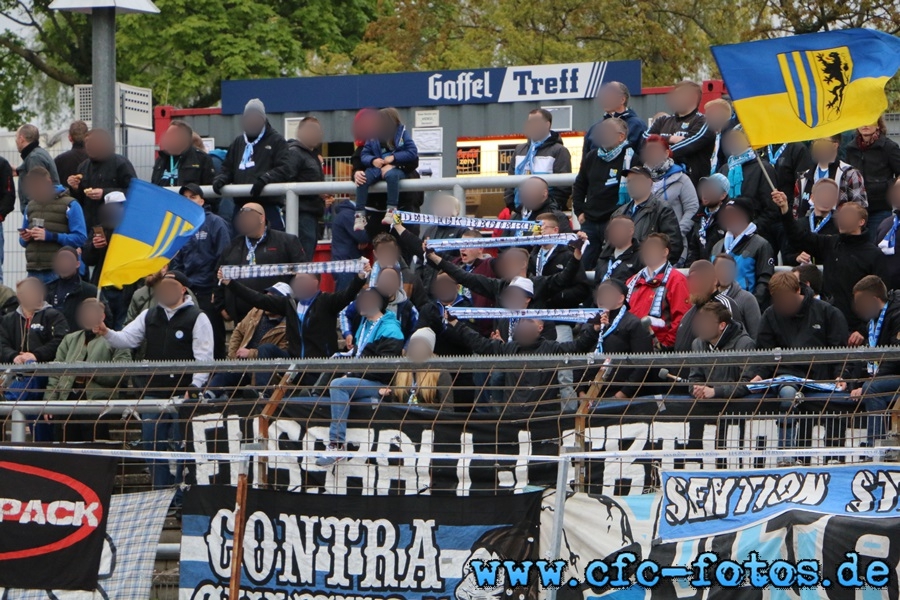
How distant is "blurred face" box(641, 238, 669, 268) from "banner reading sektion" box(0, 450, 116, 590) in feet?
14.8

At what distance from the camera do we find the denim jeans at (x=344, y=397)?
29.4ft

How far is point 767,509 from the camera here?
790 cm

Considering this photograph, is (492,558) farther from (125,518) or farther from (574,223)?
(574,223)

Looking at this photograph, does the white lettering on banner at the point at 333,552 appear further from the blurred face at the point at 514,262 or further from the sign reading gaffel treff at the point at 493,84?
the sign reading gaffel treff at the point at 493,84

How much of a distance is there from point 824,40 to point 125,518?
20.1ft

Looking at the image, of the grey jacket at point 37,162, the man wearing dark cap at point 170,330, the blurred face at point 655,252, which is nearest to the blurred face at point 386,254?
the man wearing dark cap at point 170,330

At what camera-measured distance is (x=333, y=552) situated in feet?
27.9

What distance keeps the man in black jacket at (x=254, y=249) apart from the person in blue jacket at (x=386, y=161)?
734 mm

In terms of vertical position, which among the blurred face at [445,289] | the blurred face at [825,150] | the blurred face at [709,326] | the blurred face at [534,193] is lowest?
the blurred face at [709,326]

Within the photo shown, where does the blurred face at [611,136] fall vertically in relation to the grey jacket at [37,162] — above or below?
below

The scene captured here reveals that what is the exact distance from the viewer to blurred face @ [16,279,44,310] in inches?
514

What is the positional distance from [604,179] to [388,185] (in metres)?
2.13

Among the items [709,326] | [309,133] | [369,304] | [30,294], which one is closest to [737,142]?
[709,326]

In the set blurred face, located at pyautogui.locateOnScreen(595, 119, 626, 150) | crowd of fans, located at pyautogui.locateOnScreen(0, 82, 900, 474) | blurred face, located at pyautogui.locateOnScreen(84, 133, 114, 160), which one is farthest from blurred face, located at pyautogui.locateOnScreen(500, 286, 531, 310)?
blurred face, located at pyautogui.locateOnScreen(84, 133, 114, 160)
